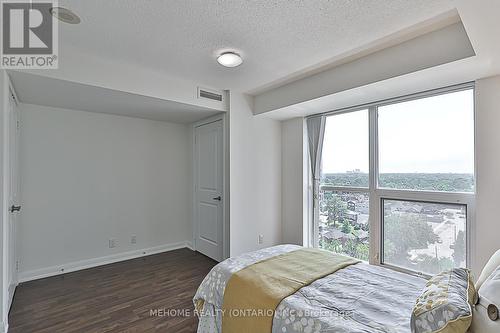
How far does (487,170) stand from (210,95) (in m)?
3.08

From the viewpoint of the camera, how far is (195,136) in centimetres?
435

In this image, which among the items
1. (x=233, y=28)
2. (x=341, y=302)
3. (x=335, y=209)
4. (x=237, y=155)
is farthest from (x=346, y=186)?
(x=233, y=28)

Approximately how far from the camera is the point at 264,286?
1.64m

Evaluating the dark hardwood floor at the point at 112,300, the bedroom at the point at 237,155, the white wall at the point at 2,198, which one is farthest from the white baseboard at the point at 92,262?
the white wall at the point at 2,198

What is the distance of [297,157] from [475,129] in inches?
82.8

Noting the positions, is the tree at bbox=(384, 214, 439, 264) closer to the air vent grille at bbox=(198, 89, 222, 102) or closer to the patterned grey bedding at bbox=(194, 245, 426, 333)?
the patterned grey bedding at bbox=(194, 245, 426, 333)

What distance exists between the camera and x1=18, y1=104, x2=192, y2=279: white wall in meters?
3.18

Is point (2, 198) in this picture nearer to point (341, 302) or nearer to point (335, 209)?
point (341, 302)

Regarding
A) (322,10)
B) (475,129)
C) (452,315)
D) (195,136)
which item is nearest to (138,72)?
(195,136)

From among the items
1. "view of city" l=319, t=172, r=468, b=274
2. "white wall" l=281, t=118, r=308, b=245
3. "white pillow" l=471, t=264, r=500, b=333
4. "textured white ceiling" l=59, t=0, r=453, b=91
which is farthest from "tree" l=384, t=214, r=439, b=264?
"textured white ceiling" l=59, t=0, r=453, b=91

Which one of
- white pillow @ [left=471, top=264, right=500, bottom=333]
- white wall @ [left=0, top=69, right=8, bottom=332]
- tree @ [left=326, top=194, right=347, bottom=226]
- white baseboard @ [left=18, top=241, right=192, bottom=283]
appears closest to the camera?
white pillow @ [left=471, top=264, right=500, bottom=333]

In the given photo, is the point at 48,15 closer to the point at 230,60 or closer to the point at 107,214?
the point at 230,60

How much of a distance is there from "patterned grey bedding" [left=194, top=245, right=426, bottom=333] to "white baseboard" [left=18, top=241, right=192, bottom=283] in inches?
96.7

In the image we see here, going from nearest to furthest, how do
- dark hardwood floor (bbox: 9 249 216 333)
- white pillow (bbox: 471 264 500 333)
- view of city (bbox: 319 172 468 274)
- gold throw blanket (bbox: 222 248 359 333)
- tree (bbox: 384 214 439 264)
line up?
white pillow (bbox: 471 264 500 333)
gold throw blanket (bbox: 222 248 359 333)
dark hardwood floor (bbox: 9 249 216 333)
view of city (bbox: 319 172 468 274)
tree (bbox: 384 214 439 264)
